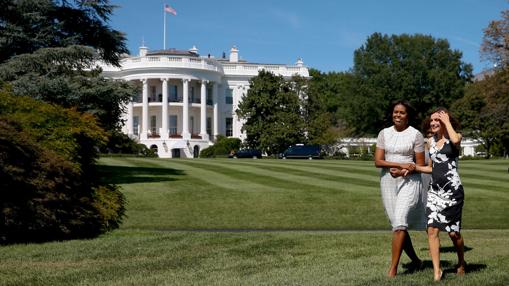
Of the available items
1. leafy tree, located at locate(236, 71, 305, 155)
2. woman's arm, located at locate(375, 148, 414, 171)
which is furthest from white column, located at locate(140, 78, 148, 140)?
woman's arm, located at locate(375, 148, 414, 171)

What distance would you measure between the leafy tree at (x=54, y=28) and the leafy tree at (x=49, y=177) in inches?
526

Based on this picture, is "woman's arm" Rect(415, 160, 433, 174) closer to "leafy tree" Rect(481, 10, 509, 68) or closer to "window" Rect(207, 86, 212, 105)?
"leafy tree" Rect(481, 10, 509, 68)

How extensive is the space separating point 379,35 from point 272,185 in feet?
197

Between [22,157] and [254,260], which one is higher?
[22,157]

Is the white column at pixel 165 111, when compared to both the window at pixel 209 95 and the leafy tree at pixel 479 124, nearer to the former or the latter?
the window at pixel 209 95

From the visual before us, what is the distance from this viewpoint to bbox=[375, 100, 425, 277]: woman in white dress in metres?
6.91

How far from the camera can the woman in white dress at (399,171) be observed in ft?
22.7

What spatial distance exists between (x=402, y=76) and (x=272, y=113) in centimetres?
1818

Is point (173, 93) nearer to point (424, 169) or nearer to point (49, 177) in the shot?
point (49, 177)

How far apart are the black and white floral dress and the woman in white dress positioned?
187mm

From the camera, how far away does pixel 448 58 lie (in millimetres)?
75875

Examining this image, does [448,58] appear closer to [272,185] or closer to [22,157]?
[272,185]

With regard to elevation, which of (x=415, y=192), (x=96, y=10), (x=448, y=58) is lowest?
(x=415, y=192)

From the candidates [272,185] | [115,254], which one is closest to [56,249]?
[115,254]
